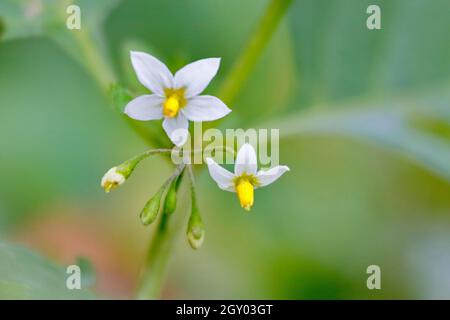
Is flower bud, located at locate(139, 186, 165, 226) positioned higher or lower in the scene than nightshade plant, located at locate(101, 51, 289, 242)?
lower

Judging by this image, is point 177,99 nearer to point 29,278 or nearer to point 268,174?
point 268,174

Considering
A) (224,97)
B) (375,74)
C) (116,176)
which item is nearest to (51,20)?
→ (224,97)

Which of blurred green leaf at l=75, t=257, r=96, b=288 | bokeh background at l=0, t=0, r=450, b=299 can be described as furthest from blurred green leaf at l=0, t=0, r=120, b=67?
blurred green leaf at l=75, t=257, r=96, b=288

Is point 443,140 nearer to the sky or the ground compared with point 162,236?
nearer to the sky

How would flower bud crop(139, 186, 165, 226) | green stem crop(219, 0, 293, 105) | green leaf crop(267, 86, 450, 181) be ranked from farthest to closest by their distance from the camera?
green leaf crop(267, 86, 450, 181)
green stem crop(219, 0, 293, 105)
flower bud crop(139, 186, 165, 226)

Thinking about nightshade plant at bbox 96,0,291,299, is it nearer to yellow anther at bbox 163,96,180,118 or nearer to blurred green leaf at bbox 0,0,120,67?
yellow anther at bbox 163,96,180,118

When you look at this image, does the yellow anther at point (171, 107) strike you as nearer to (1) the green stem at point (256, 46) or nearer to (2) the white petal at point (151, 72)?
(2) the white petal at point (151, 72)

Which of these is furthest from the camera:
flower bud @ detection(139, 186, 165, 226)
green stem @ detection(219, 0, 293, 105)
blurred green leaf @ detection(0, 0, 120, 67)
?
blurred green leaf @ detection(0, 0, 120, 67)
